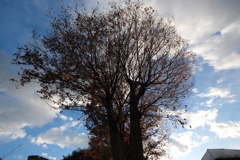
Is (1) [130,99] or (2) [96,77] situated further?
(1) [130,99]

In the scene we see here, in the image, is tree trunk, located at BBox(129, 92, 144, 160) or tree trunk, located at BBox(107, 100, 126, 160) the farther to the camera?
tree trunk, located at BBox(129, 92, 144, 160)

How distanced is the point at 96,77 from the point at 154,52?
447 centimetres

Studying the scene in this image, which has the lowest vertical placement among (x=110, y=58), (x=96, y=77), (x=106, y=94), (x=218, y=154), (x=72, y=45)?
(x=218, y=154)

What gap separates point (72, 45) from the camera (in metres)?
10.1

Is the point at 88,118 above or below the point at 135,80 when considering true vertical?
below

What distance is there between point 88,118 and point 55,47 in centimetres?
504

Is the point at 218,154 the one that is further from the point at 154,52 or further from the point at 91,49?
the point at 91,49

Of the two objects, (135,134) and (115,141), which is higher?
(135,134)

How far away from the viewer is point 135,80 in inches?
410

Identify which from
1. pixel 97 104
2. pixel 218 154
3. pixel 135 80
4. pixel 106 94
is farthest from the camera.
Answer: pixel 218 154

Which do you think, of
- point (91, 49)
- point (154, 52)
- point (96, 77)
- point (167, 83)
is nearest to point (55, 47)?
point (91, 49)

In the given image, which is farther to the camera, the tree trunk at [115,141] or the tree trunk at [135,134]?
the tree trunk at [135,134]

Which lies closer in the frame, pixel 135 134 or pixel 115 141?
pixel 115 141

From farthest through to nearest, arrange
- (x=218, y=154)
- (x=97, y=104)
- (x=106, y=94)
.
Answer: (x=218, y=154) → (x=97, y=104) → (x=106, y=94)
